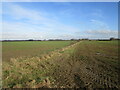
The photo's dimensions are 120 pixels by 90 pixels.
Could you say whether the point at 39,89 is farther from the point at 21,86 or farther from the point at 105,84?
the point at 105,84

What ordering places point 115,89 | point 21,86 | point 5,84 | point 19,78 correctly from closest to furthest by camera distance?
point 115,89, point 21,86, point 5,84, point 19,78

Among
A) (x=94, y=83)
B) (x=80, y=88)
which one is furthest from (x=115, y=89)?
(x=80, y=88)

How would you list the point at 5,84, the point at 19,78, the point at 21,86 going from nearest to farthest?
the point at 21,86
the point at 5,84
the point at 19,78

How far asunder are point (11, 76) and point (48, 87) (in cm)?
285

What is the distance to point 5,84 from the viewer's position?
6.06m

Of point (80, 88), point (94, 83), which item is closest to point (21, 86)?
point (80, 88)

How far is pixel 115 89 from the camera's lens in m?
5.34

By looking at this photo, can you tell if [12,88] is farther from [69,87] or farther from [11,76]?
[69,87]

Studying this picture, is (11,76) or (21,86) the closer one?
(21,86)

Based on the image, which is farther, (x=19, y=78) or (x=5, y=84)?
(x=19, y=78)

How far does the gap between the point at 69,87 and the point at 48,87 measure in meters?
1.01

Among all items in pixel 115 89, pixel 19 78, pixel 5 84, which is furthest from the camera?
pixel 19 78

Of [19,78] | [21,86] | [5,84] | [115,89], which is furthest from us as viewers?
[19,78]

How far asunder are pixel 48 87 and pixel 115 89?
3070 millimetres
